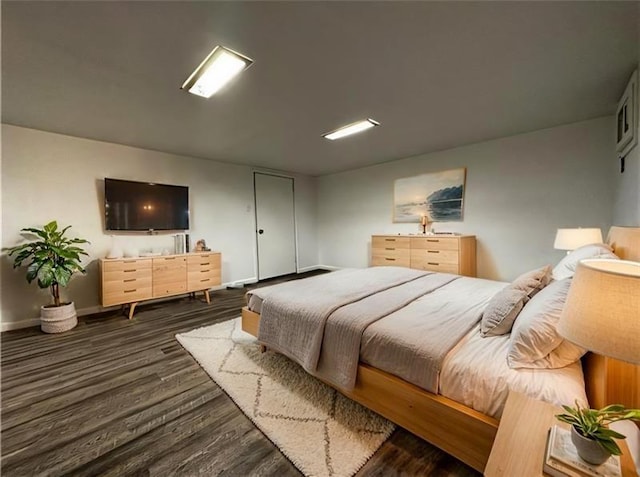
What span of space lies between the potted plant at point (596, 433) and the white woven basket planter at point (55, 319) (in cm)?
418

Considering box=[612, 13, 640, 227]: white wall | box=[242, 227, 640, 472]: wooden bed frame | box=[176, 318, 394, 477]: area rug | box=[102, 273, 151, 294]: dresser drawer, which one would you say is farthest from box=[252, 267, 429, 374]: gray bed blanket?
box=[102, 273, 151, 294]: dresser drawer

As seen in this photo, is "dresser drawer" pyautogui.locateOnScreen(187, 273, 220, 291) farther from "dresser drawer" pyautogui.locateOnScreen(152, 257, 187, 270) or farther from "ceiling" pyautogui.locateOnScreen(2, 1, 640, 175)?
"ceiling" pyautogui.locateOnScreen(2, 1, 640, 175)

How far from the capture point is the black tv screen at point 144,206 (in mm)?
3475

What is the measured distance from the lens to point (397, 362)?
1396 mm

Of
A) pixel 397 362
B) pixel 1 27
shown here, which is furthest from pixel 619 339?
pixel 1 27

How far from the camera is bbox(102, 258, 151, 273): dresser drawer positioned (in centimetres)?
313

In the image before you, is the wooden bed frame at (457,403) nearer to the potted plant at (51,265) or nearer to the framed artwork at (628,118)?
the framed artwork at (628,118)

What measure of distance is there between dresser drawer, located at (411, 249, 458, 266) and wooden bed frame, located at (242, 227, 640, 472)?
205 centimetres

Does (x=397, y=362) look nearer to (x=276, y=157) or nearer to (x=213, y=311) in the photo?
(x=213, y=311)

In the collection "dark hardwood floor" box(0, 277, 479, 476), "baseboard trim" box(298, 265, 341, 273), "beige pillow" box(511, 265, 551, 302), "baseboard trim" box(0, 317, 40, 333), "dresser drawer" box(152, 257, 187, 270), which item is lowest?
"dark hardwood floor" box(0, 277, 479, 476)

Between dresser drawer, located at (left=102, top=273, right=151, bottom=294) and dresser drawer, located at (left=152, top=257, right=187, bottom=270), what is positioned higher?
dresser drawer, located at (left=152, top=257, right=187, bottom=270)

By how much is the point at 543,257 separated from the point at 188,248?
5.09m

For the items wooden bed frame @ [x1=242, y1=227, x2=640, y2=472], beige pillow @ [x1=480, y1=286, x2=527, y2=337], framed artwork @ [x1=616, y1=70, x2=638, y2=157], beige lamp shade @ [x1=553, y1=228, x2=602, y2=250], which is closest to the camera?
wooden bed frame @ [x1=242, y1=227, x2=640, y2=472]

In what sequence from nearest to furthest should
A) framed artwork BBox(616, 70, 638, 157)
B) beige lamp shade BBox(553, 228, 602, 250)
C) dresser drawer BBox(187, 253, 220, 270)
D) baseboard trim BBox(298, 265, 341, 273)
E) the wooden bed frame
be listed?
the wooden bed frame < framed artwork BBox(616, 70, 638, 157) < beige lamp shade BBox(553, 228, 602, 250) < dresser drawer BBox(187, 253, 220, 270) < baseboard trim BBox(298, 265, 341, 273)
